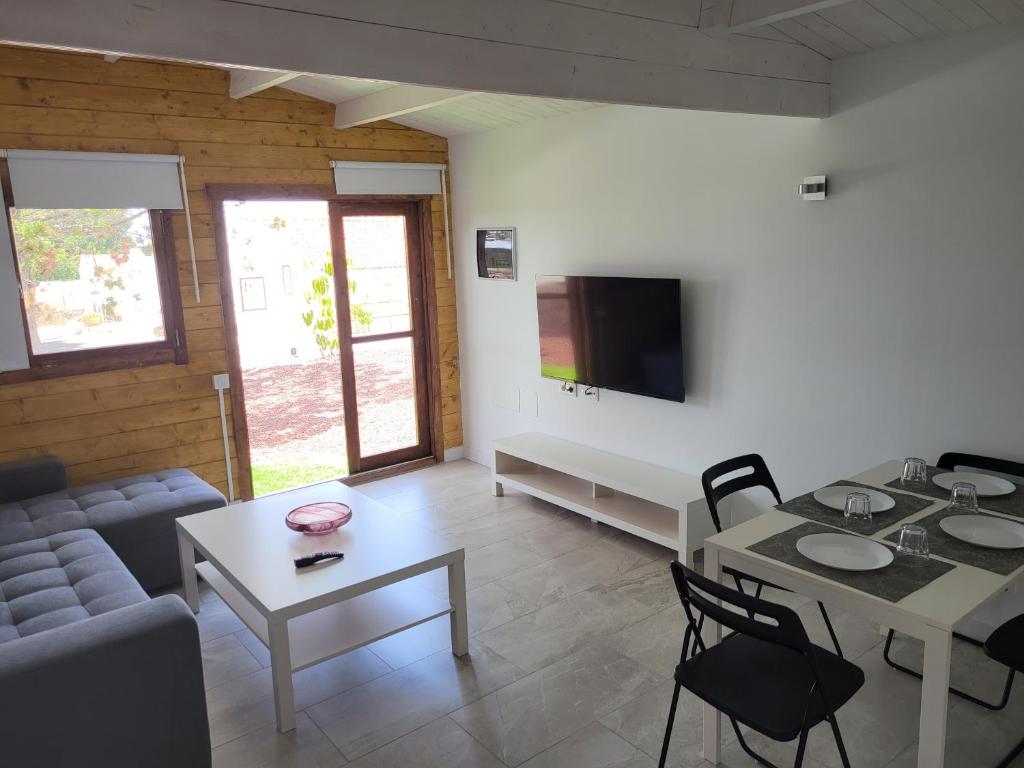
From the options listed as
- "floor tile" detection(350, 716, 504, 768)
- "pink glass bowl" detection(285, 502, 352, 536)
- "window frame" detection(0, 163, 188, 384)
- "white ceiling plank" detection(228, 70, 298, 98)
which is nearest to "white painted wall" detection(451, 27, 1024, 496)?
"white ceiling plank" detection(228, 70, 298, 98)

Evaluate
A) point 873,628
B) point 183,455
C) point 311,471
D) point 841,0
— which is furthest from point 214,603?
point 841,0

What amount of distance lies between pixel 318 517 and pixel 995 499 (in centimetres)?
273

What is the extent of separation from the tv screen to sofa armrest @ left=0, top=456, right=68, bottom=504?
2903mm

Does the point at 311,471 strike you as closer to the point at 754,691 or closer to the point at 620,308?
the point at 620,308

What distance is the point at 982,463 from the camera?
10.2 feet

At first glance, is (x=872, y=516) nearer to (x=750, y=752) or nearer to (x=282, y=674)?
(x=750, y=752)

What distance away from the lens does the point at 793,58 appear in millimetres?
3273

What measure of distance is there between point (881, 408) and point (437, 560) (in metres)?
2.07

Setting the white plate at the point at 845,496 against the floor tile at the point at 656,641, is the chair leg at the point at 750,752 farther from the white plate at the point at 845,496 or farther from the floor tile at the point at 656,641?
the white plate at the point at 845,496

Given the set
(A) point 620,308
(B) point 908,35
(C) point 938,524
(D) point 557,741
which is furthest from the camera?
(A) point 620,308

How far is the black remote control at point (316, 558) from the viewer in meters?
3.13

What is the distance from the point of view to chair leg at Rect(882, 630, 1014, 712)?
2.76 m

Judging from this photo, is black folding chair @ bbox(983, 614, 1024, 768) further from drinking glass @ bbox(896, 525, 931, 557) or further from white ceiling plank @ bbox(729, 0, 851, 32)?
white ceiling plank @ bbox(729, 0, 851, 32)

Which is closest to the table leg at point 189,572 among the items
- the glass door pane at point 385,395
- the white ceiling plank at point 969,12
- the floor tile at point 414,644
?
the floor tile at point 414,644
